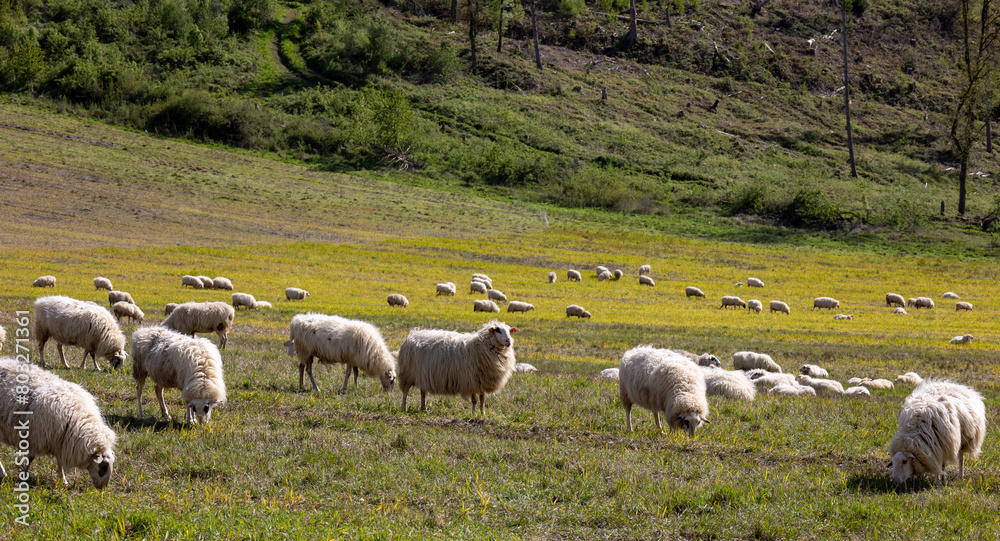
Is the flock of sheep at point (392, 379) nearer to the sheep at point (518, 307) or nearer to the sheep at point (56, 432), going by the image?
the sheep at point (56, 432)

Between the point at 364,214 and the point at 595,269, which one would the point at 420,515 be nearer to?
the point at 595,269

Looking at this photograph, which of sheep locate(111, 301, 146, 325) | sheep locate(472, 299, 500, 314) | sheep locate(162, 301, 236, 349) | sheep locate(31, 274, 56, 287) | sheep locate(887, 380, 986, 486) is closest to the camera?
sheep locate(887, 380, 986, 486)

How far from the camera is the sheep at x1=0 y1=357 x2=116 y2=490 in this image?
25.4ft

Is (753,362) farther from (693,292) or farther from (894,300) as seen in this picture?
(894,300)

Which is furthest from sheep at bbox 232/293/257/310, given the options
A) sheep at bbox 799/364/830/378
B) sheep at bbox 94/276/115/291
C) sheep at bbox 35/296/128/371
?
sheep at bbox 799/364/830/378

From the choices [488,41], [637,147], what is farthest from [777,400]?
[488,41]

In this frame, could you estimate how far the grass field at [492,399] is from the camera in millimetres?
7461

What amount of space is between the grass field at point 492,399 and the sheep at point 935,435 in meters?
0.30

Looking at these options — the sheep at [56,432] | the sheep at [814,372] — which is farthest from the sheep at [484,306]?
the sheep at [56,432]

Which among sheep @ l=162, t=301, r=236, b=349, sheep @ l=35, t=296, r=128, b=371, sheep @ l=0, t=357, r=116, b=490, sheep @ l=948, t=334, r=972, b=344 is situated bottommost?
sheep @ l=948, t=334, r=972, b=344

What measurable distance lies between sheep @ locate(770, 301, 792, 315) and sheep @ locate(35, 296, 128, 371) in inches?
1135

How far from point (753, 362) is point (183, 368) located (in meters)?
15.3

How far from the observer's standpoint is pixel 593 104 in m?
90.4

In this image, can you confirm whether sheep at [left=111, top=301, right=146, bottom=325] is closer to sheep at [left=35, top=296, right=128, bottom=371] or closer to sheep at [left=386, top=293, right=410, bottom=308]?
sheep at [left=35, top=296, right=128, bottom=371]
